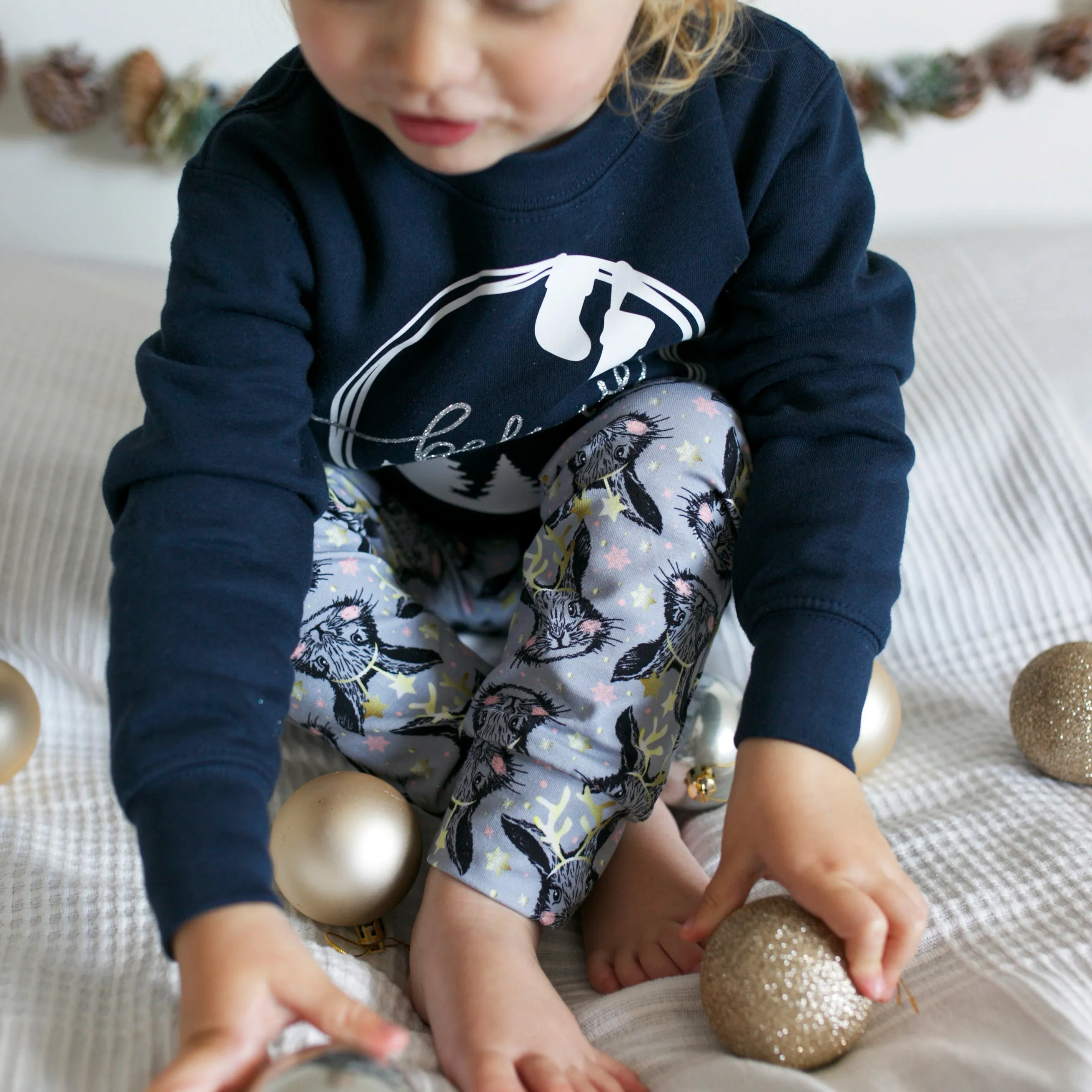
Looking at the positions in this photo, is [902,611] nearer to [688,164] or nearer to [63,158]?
[688,164]

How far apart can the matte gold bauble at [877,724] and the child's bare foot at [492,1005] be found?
0.78 feet

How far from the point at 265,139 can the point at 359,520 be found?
0.24 m

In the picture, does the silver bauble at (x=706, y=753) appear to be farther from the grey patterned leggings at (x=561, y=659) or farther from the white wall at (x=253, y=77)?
the white wall at (x=253, y=77)

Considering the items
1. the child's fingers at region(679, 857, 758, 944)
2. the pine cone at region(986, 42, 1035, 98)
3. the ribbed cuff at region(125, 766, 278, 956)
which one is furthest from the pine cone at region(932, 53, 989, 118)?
the ribbed cuff at region(125, 766, 278, 956)

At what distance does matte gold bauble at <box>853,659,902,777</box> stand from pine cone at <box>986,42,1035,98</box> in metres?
0.78

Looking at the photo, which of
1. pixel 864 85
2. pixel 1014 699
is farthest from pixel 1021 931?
pixel 864 85

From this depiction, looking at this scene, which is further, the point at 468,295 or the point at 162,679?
the point at 468,295

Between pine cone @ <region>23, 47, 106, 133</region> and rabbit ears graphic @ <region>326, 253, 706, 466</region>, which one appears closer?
rabbit ears graphic @ <region>326, 253, 706, 466</region>

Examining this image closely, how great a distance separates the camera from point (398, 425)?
690 mm

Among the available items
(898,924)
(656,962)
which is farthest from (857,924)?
(656,962)

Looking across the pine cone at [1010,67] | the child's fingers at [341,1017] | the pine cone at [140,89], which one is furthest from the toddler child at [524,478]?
the pine cone at [1010,67]

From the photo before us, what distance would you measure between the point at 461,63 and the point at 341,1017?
1.23 feet

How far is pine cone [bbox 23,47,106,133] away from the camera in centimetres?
108

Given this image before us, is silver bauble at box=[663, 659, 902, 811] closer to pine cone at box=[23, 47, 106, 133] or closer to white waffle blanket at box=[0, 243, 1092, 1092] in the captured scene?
white waffle blanket at box=[0, 243, 1092, 1092]
